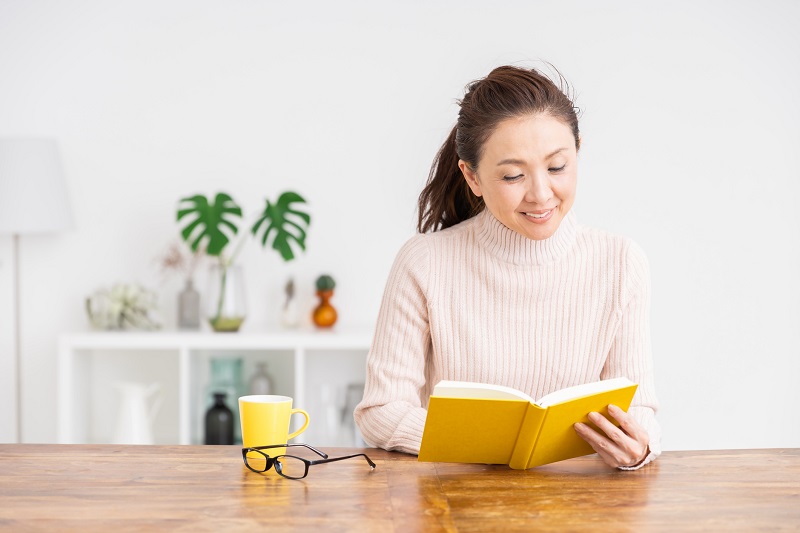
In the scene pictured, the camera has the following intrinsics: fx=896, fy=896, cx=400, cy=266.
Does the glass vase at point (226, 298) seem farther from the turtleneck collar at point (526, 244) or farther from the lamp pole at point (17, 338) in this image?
the turtleneck collar at point (526, 244)

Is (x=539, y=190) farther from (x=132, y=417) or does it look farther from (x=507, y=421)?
(x=132, y=417)

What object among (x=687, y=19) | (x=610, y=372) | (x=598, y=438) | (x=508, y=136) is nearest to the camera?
(x=598, y=438)

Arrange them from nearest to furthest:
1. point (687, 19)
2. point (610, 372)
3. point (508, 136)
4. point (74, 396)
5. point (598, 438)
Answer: point (598, 438), point (508, 136), point (610, 372), point (74, 396), point (687, 19)

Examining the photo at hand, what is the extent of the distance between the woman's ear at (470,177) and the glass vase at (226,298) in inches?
61.4

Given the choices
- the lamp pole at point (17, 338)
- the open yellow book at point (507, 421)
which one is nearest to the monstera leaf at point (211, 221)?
the lamp pole at point (17, 338)

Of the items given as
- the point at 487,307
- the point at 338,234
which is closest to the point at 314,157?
the point at 338,234

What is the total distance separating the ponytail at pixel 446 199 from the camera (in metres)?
1.95

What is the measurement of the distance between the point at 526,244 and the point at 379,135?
169cm

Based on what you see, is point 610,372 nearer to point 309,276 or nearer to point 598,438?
point 598,438

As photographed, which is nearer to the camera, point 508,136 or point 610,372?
point 508,136

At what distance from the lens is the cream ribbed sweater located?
5.84 feet

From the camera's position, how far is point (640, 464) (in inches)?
57.9

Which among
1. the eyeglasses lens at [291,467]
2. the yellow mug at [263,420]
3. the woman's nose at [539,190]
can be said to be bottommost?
the eyeglasses lens at [291,467]

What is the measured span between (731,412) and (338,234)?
5.43ft
